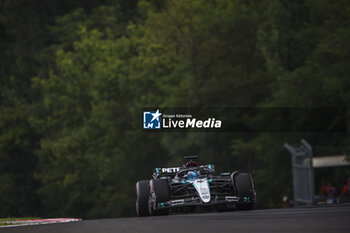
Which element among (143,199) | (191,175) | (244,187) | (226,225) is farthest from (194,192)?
(226,225)

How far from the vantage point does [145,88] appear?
6091 centimetres

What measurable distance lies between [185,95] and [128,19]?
21118 mm

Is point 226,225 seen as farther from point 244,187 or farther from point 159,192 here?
point 244,187

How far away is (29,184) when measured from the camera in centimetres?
6688

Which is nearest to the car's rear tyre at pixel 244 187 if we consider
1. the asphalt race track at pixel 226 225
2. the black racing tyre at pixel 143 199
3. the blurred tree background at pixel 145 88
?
the asphalt race track at pixel 226 225

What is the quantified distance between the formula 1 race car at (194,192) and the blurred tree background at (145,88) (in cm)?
2485

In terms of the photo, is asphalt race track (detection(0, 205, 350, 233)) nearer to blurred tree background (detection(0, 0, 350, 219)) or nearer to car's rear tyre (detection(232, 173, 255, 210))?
car's rear tyre (detection(232, 173, 255, 210))

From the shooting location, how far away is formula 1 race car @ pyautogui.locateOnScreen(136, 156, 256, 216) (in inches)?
727

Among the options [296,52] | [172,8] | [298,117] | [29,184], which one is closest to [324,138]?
[298,117]

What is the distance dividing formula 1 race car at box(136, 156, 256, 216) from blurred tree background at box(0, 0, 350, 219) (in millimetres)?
24847

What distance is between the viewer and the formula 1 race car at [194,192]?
727 inches

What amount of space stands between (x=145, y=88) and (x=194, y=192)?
42.1 m

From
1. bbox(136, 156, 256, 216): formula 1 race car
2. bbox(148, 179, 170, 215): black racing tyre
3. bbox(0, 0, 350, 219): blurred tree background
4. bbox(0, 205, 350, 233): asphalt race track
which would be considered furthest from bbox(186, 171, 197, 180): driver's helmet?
bbox(0, 0, 350, 219): blurred tree background

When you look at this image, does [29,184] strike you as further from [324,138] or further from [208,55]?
[324,138]
